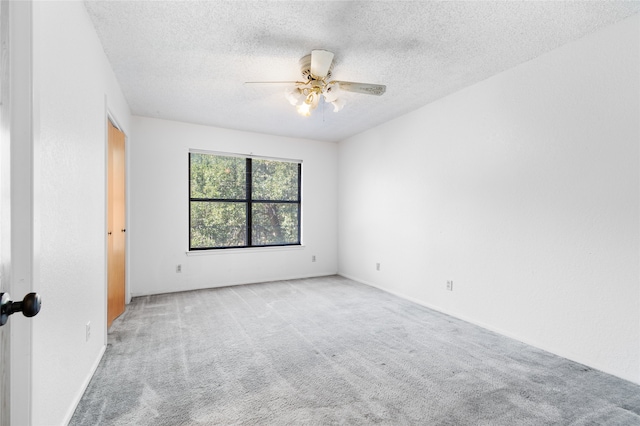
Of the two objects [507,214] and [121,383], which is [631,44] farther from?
[121,383]

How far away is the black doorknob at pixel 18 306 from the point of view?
0.83m

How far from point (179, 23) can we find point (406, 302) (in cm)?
375

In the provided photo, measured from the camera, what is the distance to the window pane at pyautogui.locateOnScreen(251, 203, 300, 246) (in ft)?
17.2

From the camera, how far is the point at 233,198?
5027 millimetres

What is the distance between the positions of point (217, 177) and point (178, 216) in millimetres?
833

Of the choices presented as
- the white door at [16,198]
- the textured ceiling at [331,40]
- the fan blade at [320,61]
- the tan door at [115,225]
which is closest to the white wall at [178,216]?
the tan door at [115,225]

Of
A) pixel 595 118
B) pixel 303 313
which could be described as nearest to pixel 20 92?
pixel 303 313

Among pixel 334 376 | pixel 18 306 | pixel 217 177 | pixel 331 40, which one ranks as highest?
pixel 331 40

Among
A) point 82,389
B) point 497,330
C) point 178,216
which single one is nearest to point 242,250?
point 178,216

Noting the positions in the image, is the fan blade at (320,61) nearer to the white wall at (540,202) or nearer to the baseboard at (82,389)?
the white wall at (540,202)

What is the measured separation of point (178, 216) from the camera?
4605 mm

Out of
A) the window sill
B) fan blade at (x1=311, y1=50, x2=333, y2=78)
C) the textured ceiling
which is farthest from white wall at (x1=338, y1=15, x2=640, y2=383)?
the window sill

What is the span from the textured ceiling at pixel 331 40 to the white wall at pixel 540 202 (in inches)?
11.7

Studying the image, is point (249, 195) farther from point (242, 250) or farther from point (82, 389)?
point (82, 389)
